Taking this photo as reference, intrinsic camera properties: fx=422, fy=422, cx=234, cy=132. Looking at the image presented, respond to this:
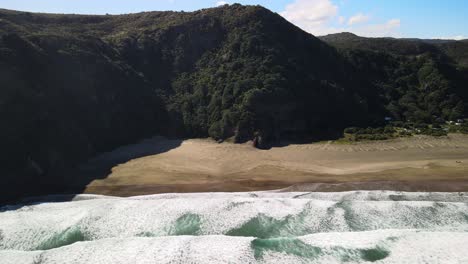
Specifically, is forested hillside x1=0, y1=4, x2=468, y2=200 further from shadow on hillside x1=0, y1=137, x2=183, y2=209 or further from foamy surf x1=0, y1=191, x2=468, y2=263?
foamy surf x1=0, y1=191, x2=468, y2=263

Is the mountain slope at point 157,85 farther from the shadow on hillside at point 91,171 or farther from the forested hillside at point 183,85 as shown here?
the shadow on hillside at point 91,171

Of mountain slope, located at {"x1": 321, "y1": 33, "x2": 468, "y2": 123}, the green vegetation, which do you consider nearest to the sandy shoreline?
the green vegetation

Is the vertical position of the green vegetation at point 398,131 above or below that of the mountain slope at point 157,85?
below

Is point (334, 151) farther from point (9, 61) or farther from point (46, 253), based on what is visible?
point (9, 61)

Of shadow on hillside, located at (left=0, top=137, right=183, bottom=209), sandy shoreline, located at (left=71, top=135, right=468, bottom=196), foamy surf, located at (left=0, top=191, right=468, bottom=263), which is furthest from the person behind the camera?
sandy shoreline, located at (left=71, top=135, right=468, bottom=196)

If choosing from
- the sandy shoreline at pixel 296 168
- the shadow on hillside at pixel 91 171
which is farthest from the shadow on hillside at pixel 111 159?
A: the sandy shoreline at pixel 296 168

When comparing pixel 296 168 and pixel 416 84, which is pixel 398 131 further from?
pixel 416 84

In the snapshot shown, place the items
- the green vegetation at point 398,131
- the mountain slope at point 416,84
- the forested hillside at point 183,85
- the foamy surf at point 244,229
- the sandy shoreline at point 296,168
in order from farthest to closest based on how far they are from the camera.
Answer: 1. the mountain slope at point 416,84
2. the green vegetation at point 398,131
3. the forested hillside at point 183,85
4. the sandy shoreline at point 296,168
5. the foamy surf at point 244,229
